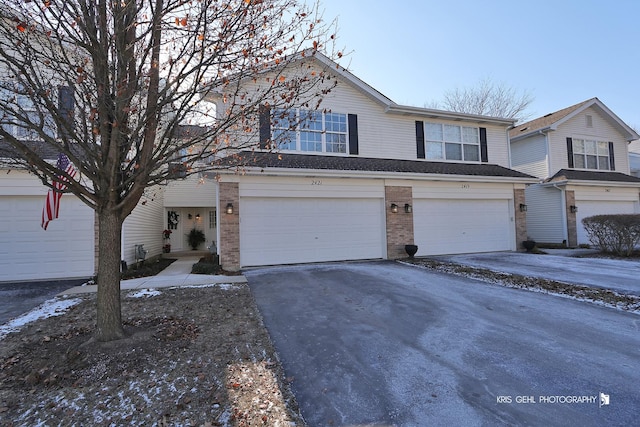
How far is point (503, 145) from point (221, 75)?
13881 millimetres

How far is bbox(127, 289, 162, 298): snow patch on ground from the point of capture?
21.8 feet

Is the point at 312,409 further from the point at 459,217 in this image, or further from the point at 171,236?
the point at 171,236

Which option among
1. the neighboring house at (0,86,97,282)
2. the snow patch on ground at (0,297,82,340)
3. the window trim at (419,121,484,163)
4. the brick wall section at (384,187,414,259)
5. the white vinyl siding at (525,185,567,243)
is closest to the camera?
the snow patch on ground at (0,297,82,340)

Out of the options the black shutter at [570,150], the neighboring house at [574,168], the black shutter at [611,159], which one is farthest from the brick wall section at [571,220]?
the black shutter at [611,159]

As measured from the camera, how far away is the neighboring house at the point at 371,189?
10.2 metres

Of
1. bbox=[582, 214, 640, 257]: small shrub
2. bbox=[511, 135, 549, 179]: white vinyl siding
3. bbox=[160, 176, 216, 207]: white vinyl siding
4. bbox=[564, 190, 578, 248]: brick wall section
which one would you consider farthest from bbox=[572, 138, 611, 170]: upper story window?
bbox=[160, 176, 216, 207]: white vinyl siding

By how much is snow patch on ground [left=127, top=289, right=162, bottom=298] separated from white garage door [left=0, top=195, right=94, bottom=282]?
10.7ft

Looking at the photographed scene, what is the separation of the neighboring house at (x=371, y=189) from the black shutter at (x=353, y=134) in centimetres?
4

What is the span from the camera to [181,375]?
3266mm

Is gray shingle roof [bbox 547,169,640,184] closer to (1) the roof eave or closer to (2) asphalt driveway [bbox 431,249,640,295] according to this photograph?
(1) the roof eave

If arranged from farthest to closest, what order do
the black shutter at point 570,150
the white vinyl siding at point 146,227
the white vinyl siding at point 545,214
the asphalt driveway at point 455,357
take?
the black shutter at point 570,150 < the white vinyl siding at point 545,214 < the white vinyl siding at point 146,227 < the asphalt driveway at point 455,357

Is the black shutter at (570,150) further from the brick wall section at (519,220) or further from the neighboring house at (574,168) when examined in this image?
the brick wall section at (519,220)

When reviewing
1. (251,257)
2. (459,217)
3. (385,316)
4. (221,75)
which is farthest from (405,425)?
(459,217)

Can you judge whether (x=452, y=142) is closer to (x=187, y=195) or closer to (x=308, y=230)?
(x=308, y=230)
